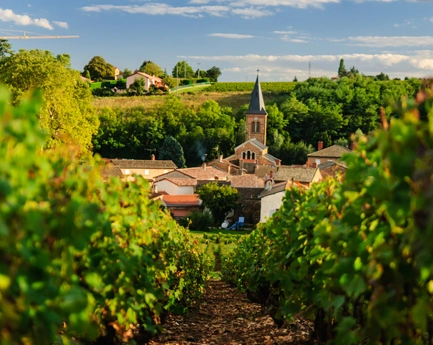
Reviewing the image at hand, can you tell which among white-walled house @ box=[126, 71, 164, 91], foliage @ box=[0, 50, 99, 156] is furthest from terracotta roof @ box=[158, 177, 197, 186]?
white-walled house @ box=[126, 71, 164, 91]

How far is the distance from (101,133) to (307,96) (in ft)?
111

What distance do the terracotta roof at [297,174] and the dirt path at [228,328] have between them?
33.6m

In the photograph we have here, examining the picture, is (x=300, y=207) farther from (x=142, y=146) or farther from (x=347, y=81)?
(x=347, y=81)

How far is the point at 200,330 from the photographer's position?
1177 centimetres

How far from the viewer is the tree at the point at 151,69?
383 feet

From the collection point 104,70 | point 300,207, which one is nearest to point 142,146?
point 104,70

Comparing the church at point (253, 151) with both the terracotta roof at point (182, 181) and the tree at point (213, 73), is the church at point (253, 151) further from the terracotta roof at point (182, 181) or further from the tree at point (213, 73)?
the tree at point (213, 73)

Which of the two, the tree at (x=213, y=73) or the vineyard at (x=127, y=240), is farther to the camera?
the tree at (x=213, y=73)

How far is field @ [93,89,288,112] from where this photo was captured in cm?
9081

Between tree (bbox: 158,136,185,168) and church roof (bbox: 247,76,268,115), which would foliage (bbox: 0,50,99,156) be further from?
church roof (bbox: 247,76,268,115)

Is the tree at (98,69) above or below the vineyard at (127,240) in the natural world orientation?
above

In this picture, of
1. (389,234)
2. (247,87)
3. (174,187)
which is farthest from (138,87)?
(389,234)

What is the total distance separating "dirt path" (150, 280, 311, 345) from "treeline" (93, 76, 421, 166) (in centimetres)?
6220

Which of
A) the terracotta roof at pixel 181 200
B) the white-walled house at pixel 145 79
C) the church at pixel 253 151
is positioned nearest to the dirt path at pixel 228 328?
the terracotta roof at pixel 181 200
